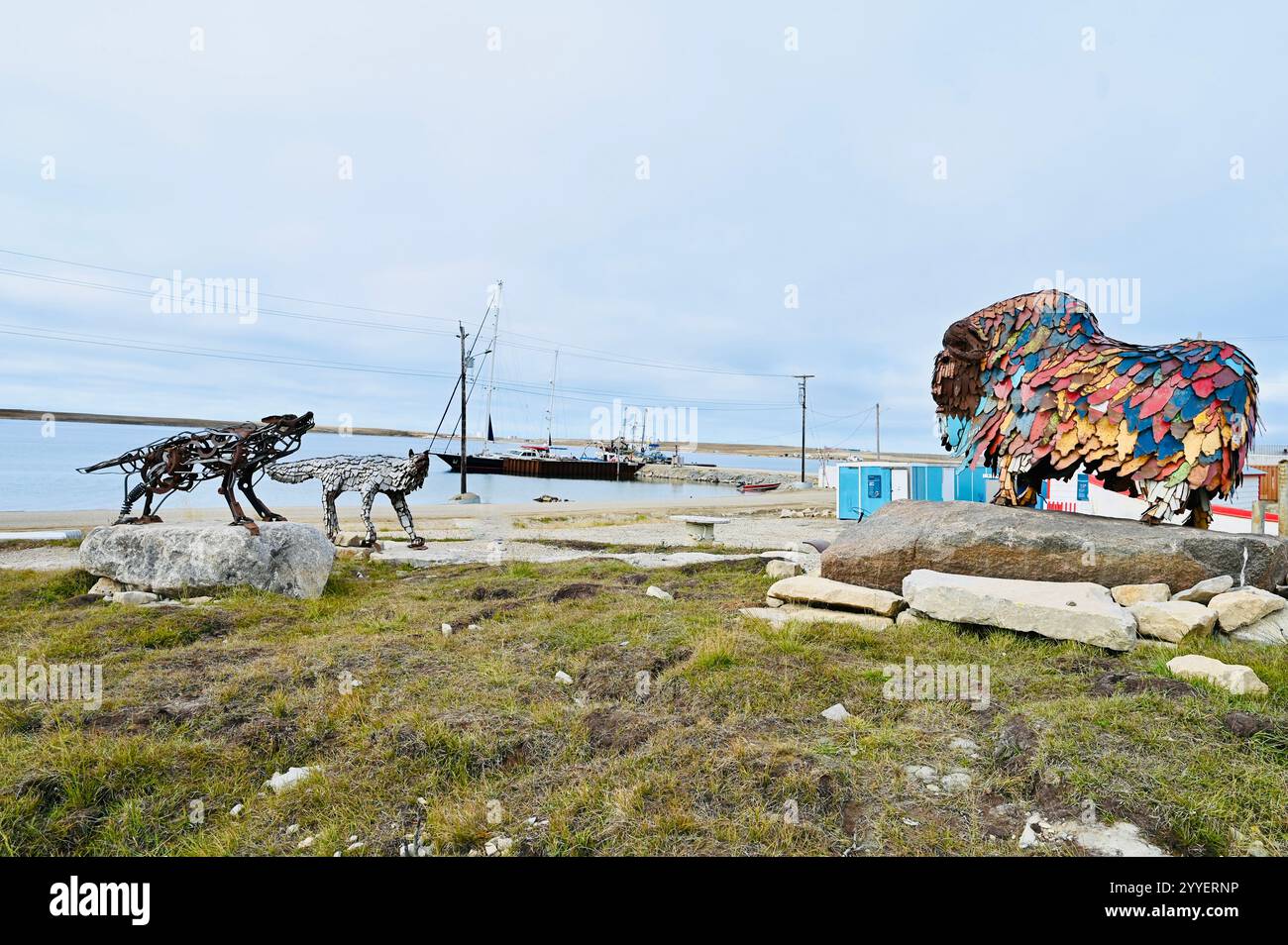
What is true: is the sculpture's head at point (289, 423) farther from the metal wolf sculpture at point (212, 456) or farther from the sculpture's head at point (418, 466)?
the sculpture's head at point (418, 466)

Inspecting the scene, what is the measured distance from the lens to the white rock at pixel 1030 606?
597 centimetres

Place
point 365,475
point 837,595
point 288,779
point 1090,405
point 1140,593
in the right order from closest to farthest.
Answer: point 288,779 < point 1140,593 < point 837,595 < point 1090,405 < point 365,475

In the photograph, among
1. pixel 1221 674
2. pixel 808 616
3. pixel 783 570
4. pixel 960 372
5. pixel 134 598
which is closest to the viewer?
pixel 1221 674

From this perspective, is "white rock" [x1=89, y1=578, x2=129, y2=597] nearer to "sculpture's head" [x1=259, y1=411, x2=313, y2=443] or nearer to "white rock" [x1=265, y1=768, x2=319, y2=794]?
"sculpture's head" [x1=259, y1=411, x2=313, y2=443]

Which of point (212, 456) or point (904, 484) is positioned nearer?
point (212, 456)

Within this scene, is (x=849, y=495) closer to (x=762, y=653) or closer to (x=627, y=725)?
(x=762, y=653)

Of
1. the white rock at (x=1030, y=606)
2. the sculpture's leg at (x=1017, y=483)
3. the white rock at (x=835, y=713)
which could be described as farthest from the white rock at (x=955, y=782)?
the sculpture's leg at (x=1017, y=483)

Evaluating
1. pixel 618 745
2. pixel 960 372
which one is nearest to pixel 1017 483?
pixel 960 372

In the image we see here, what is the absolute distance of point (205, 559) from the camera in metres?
9.33

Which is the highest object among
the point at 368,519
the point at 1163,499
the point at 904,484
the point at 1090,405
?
the point at 1090,405

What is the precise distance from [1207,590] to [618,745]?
6.33 metres

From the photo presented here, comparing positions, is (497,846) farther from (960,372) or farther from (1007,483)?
(960,372)
